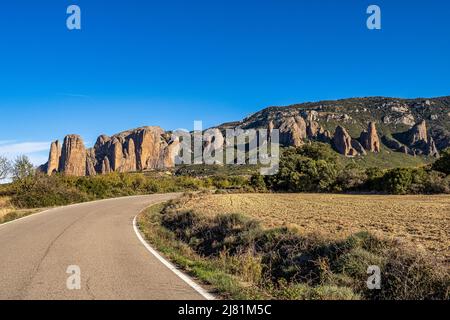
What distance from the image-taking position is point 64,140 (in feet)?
629

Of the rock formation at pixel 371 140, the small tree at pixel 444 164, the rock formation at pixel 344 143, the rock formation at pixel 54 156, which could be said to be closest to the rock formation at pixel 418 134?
the rock formation at pixel 371 140

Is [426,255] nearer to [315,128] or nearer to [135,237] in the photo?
[135,237]

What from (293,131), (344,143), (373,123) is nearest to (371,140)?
(373,123)

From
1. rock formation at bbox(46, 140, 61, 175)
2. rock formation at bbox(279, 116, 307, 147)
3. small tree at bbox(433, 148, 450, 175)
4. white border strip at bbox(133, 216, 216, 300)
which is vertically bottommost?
white border strip at bbox(133, 216, 216, 300)

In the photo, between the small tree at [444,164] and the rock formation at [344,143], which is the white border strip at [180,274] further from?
the rock formation at [344,143]

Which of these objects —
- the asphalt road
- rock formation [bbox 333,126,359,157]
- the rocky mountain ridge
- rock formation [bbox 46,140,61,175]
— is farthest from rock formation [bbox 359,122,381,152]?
the asphalt road

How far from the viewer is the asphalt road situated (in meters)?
7.13

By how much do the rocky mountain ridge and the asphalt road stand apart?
441ft

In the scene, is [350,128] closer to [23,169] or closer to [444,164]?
[444,164]

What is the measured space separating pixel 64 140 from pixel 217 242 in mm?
191779

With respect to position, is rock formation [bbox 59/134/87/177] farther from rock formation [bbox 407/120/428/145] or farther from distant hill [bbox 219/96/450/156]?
rock formation [bbox 407/120/428/145]

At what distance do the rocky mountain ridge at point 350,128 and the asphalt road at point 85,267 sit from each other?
441ft

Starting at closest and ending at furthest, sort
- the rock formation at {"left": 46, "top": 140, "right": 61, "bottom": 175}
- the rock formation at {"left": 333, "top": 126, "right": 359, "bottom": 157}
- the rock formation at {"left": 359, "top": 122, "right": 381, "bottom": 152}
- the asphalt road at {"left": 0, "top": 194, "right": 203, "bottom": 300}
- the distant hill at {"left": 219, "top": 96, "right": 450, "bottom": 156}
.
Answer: the asphalt road at {"left": 0, "top": 194, "right": 203, "bottom": 300} < the rock formation at {"left": 359, "top": 122, "right": 381, "bottom": 152} < the rock formation at {"left": 333, "top": 126, "right": 359, "bottom": 157} < the distant hill at {"left": 219, "top": 96, "right": 450, "bottom": 156} < the rock formation at {"left": 46, "top": 140, "right": 61, "bottom": 175}

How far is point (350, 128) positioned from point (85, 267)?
159 m
